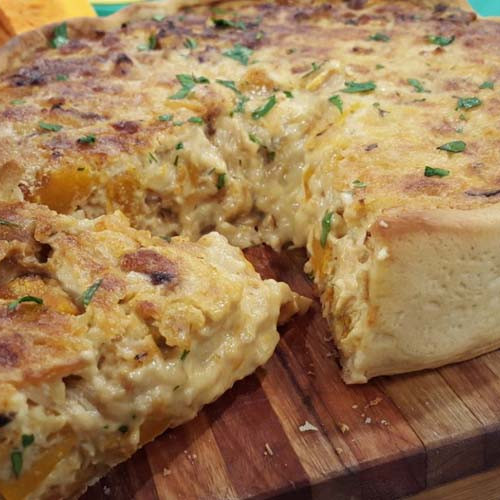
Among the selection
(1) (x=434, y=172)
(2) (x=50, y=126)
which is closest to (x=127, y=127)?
(2) (x=50, y=126)

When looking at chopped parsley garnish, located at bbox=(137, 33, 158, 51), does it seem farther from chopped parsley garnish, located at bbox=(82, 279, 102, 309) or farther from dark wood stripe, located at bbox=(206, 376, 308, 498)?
dark wood stripe, located at bbox=(206, 376, 308, 498)

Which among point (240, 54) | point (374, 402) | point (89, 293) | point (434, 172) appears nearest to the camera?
point (89, 293)

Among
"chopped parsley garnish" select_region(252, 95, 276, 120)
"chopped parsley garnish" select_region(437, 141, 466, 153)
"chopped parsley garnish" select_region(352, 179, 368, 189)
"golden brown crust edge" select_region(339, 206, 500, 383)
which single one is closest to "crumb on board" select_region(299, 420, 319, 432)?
"golden brown crust edge" select_region(339, 206, 500, 383)

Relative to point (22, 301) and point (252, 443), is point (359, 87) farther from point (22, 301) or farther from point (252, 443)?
point (22, 301)

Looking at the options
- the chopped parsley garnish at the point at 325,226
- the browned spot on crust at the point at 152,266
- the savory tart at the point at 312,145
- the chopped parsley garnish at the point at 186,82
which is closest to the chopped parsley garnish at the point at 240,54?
the savory tart at the point at 312,145

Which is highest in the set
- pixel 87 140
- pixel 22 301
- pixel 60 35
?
pixel 22 301

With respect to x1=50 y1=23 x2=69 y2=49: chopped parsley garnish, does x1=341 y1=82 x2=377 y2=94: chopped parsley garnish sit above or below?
below
